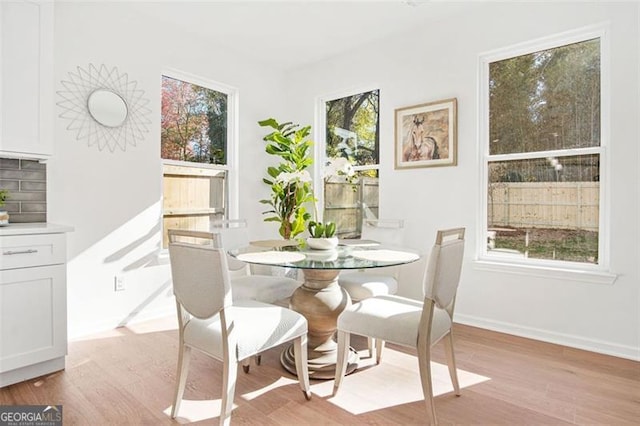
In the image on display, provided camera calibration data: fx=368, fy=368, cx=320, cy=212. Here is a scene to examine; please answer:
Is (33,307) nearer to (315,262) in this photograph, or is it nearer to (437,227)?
(315,262)

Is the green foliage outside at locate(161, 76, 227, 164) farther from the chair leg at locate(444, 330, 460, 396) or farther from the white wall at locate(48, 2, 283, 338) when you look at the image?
the chair leg at locate(444, 330, 460, 396)

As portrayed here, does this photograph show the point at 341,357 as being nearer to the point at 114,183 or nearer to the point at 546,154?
the point at 546,154

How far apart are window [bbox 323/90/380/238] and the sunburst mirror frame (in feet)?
6.54

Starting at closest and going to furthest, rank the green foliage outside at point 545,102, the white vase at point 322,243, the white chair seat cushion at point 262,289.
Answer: the white vase at point 322,243 → the white chair seat cushion at point 262,289 → the green foliage outside at point 545,102

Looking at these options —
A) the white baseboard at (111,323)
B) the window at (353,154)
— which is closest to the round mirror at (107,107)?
the white baseboard at (111,323)

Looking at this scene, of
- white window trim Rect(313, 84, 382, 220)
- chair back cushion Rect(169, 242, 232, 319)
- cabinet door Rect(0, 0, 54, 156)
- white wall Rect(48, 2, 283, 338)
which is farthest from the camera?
white window trim Rect(313, 84, 382, 220)

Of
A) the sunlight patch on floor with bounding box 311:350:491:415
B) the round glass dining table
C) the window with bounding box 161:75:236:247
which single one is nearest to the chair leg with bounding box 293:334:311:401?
the sunlight patch on floor with bounding box 311:350:491:415

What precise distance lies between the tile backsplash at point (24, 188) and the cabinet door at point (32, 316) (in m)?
0.72

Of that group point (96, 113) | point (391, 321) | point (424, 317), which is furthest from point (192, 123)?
point (424, 317)

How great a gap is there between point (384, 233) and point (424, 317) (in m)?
1.49

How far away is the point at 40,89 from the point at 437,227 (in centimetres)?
324

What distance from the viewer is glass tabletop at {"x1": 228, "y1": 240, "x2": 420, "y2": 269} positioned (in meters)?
1.90

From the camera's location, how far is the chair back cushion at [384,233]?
316 cm

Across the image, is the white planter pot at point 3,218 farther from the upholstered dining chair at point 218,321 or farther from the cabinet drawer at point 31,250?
the upholstered dining chair at point 218,321
